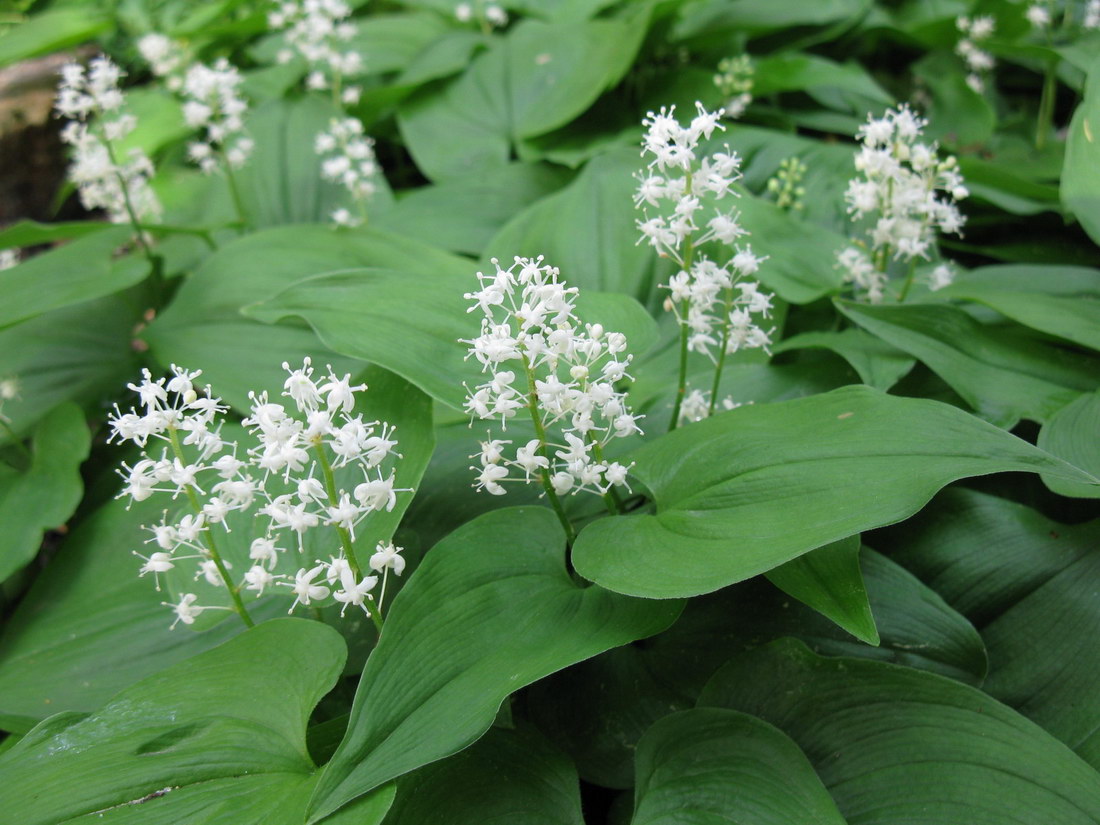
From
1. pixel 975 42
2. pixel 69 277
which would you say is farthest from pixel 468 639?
pixel 975 42

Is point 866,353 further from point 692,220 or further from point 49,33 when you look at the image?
point 49,33

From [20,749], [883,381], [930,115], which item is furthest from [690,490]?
[930,115]

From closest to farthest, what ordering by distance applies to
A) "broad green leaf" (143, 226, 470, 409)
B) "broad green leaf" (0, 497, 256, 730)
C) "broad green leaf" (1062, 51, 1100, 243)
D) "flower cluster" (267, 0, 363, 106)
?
"broad green leaf" (0, 497, 256, 730) < "broad green leaf" (1062, 51, 1100, 243) < "broad green leaf" (143, 226, 470, 409) < "flower cluster" (267, 0, 363, 106)

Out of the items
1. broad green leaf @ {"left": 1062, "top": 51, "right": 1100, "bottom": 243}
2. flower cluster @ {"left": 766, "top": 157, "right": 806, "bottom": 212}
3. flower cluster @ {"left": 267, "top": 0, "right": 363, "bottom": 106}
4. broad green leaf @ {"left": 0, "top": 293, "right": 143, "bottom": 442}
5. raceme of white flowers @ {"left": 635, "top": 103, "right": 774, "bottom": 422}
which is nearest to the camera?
raceme of white flowers @ {"left": 635, "top": 103, "right": 774, "bottom": 422}

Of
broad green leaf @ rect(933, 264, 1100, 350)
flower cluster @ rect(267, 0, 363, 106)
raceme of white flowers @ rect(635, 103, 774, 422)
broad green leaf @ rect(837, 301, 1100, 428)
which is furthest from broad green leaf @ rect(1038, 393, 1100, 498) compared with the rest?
flower cluster @ rect(267, 0, 363, 106)

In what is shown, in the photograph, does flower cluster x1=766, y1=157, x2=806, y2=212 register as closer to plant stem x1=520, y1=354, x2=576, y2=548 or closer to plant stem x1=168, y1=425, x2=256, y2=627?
plant stem x1=520, y1=354, x2=576, y2=548

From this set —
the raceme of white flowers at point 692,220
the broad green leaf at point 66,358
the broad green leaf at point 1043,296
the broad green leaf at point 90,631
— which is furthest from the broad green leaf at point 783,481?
the broad green leaf at point 66,358

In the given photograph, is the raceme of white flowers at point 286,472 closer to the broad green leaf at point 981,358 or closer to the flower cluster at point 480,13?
the broad green leaf at point 981,358
